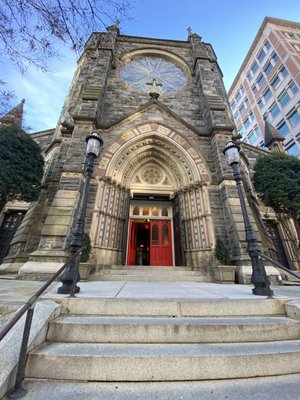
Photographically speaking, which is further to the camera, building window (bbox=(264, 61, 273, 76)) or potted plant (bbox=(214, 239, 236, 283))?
building window (bbox=(264, 61, 273, 76))

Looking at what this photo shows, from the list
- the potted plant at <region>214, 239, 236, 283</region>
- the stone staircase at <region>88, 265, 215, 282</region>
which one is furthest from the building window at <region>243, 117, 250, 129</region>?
the stone staircase at <region>88, 265, 215, 282</region>

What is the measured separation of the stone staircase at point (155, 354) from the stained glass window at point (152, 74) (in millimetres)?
11715

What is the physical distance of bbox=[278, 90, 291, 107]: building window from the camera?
20.8 metres

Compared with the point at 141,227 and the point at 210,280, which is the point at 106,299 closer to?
the point at 210,280

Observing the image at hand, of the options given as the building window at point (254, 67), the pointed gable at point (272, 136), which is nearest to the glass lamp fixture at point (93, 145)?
the pointed gable at point (272, 136)

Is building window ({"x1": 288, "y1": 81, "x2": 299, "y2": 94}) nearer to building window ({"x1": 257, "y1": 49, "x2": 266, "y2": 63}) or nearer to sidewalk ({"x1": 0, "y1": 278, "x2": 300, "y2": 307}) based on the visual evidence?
building window ({"x1": 257, "y1": 49, "x2": 266, "y2": 63})

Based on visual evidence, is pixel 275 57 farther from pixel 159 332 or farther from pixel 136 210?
pixel 159 332

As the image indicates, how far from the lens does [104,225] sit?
21.9ft

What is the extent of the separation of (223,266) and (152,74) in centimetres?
1235

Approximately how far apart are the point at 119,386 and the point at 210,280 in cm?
514

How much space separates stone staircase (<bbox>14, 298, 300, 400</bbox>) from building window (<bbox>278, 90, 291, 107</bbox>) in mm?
26820

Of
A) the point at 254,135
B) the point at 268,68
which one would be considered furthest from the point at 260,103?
the point at 254,135

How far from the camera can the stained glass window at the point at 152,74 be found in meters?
11.1

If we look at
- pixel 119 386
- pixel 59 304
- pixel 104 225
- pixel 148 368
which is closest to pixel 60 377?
pixel 119 386
